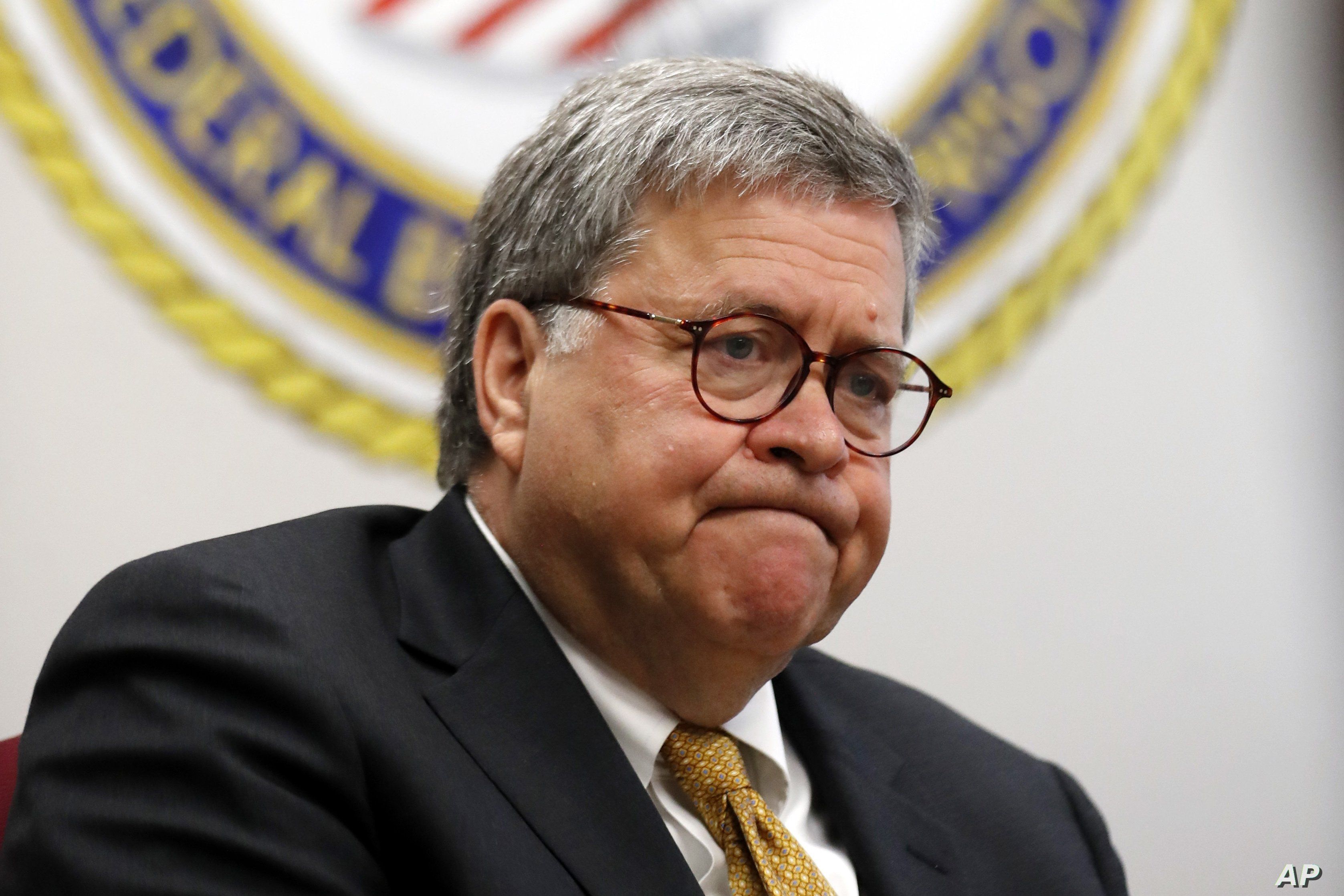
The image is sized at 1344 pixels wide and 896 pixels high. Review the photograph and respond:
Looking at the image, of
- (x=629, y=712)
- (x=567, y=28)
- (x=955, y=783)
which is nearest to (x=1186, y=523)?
(x=955, y=783)

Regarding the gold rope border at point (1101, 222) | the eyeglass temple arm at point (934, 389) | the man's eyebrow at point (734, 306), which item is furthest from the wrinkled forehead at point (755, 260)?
the gold rope border at point (1101, 222)

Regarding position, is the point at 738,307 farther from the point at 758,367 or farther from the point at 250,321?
the point at 250,321

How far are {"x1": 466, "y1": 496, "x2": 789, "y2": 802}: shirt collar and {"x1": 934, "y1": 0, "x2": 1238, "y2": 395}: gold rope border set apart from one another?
1.54m

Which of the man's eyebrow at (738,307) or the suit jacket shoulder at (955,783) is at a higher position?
the man's eyebrow at (738,307)

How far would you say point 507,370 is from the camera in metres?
1.80

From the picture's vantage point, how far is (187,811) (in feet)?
4.19

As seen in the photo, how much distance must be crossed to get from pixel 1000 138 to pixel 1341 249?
3.57ft

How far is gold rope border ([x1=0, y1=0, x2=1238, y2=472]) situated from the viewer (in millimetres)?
2443

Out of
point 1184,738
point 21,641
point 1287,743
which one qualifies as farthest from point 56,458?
point 1287,743

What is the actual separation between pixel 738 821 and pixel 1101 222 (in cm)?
224

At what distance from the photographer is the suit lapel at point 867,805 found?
6.07ft

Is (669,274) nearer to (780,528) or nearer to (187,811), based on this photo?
(780,528)

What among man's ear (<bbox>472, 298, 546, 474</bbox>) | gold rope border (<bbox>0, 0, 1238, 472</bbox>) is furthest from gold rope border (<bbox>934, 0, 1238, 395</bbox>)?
man's ear (<bbox>472, 298, 546, 474</bbox>)

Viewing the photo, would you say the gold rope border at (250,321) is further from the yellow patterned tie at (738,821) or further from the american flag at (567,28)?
the yellow patterned tie at (738,821)
